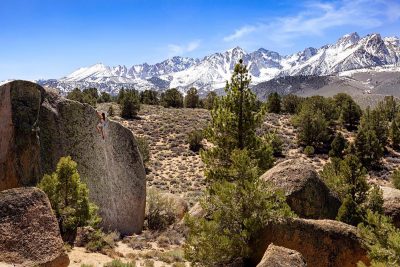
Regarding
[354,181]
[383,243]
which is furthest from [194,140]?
[383,243]

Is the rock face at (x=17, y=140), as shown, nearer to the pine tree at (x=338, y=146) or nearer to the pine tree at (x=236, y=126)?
the pine tree at (x=236, y=126)

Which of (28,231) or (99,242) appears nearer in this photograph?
(28,231)

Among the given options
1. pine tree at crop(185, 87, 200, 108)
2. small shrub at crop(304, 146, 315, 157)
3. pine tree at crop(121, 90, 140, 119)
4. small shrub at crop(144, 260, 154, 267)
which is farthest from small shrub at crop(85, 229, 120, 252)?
pine tree at crop(185, 87, 200, 108)

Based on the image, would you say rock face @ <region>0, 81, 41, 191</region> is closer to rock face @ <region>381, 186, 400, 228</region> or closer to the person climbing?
the person climbing

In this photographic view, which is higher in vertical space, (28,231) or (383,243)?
(28,231)

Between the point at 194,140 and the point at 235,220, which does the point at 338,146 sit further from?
the point at 235,220

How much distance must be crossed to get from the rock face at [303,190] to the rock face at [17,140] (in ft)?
32.4

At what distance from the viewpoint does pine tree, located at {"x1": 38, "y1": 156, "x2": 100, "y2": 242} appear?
1584 centimetres

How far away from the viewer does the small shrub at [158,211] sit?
2369cm

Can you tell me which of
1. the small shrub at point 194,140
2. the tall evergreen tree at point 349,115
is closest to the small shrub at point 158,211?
the small shrub at point 194,140

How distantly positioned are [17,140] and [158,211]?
9732 mm

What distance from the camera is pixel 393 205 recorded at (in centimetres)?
1931

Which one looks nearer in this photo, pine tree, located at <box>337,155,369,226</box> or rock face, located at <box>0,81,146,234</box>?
rock face, located at <box>0,81,146,234</box>

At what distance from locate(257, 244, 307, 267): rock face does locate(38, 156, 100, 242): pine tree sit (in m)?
9.25
